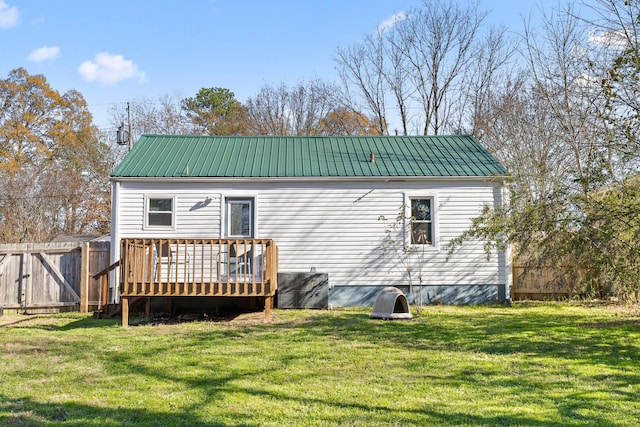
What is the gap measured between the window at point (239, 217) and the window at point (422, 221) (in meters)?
3.85

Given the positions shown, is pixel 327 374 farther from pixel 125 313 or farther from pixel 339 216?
pixel 339 216

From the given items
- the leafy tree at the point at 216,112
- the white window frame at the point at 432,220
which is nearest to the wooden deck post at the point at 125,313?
the white window frame at the point at 432,220

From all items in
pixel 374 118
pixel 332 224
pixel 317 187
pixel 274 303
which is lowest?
pixel 274 303

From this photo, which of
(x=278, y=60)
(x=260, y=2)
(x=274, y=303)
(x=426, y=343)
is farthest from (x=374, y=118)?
(x=426, y=343)

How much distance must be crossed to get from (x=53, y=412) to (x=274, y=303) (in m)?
7.54

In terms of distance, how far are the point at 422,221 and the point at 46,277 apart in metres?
8.83

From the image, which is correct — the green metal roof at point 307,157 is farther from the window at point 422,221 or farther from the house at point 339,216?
the window at point 422,221

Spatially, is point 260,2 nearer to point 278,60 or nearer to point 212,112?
point 278,60

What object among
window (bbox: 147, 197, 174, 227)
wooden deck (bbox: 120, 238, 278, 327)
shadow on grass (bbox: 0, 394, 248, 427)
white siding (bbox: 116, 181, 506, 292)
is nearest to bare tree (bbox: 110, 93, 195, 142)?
window (bbox: 147, 197, 174, 227)

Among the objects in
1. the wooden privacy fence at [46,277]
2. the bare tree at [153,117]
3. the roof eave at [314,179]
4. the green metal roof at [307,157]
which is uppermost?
A: the bare tree at [153,117]

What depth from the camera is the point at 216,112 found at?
27.7 meters

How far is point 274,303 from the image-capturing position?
37.9 feet

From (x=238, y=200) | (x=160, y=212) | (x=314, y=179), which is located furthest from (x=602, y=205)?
(x=160, y=212)

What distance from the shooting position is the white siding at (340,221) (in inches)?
472
